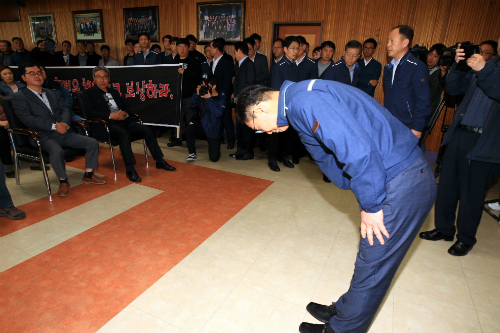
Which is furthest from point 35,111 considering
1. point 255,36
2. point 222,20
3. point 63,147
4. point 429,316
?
point 222,20

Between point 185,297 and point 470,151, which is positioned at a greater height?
point 470,151

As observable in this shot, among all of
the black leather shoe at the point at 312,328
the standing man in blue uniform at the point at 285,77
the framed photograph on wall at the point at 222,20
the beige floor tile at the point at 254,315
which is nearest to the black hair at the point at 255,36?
the framed photograph on wall at the point at 222,20

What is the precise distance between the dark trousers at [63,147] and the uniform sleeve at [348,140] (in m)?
3.03

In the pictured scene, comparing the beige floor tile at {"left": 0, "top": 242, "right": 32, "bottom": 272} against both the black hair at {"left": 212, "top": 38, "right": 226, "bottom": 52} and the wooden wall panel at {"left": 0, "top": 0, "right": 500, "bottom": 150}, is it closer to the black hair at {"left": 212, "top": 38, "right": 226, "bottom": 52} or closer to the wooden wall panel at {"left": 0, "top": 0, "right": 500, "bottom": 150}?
the black hair at {"left": 212, "top": 38, "right": 226, "bottom": 52}

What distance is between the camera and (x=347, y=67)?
12.0ft

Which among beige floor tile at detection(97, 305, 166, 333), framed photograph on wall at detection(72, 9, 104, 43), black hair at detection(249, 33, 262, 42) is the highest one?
framed photograph on wall at detection(72, 9, 104, 43)

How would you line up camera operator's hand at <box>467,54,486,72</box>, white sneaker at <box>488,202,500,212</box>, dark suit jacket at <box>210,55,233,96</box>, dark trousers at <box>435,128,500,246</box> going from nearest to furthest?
camera operator's hand at <box>467,54,486,72</box>, dark trousers at <box>435,128,500,246</box>, white sneaker at <box>488,202,500,212</box>, dark suit jacket at <box>210,55,233,96</box>

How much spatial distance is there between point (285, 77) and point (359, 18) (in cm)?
229

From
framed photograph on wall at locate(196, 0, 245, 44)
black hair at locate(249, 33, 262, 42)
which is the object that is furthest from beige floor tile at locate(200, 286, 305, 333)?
framed photograph on wall at locate(196, 0, 245, 44)

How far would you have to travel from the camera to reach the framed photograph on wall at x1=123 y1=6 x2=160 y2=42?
6.57 metres

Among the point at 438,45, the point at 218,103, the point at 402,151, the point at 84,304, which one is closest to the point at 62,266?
the point at 84,304

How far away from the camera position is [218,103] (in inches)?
164

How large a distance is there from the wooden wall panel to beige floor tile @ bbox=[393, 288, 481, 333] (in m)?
3.99

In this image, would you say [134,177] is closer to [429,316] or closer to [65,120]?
[65,120]
